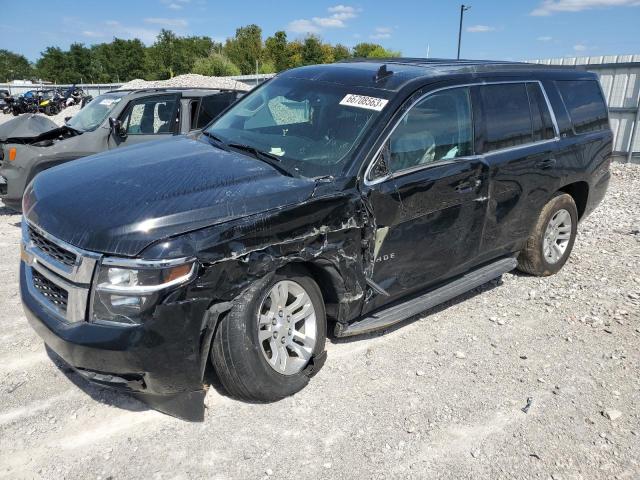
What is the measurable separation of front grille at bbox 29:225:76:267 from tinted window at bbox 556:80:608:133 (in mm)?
4398

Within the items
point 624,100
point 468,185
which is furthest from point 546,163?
point 624,100

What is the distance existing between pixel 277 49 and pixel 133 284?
5696 centimetres

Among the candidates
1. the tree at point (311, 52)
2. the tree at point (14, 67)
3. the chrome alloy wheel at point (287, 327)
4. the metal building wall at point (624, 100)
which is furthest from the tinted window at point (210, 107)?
the tree at point (14, 67)

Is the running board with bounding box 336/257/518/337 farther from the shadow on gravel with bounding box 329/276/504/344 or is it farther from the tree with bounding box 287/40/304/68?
the tree with bounding box 287/40/304/68

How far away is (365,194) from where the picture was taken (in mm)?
3152

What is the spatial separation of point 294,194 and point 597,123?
390cm

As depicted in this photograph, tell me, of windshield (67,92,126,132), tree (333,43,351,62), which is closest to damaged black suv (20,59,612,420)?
windshield (67,92,126,132)

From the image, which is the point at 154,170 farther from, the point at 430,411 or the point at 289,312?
the point at 430,411

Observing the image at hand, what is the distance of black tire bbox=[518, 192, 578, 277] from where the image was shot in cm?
483

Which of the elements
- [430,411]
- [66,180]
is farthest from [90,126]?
[430,411]

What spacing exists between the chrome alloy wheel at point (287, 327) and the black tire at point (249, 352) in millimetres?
51

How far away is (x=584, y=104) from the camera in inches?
198

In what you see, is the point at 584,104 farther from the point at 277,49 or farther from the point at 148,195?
the point at 277,49

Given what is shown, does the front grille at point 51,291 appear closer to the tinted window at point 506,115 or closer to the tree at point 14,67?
the tinted window at point 506,115
